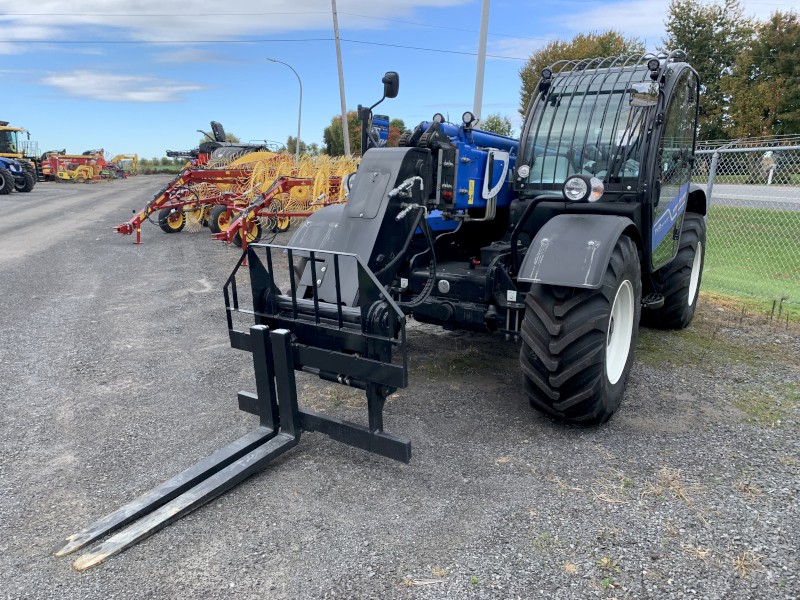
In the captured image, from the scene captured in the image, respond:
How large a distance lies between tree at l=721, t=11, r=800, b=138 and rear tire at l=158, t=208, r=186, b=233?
80.2 ft

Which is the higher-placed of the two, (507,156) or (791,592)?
(507,156)

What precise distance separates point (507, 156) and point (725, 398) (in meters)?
2.41

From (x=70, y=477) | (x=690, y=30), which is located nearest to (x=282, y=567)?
(x=70, y=477)

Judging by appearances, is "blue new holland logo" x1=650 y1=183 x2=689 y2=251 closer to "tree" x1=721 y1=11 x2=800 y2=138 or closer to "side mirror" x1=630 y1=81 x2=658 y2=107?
"side mirror" x1=630 y1=81 x2=658 y2=107

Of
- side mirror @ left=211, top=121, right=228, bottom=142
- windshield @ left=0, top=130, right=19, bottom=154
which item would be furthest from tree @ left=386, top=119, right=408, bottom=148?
windshield @ left=0, top=130, right=19, bottom=154

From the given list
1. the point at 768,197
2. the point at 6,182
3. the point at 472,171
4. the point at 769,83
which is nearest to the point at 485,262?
the point at 472,171

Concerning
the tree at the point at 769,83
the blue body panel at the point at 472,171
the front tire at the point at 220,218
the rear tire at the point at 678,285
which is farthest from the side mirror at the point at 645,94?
the tree at the point at 769,83

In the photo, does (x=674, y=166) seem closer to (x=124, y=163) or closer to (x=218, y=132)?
(x=218, y=132)

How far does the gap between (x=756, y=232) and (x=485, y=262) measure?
963cm

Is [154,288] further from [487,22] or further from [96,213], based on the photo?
[96,213]

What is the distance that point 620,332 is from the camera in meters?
4.21

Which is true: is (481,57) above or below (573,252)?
above

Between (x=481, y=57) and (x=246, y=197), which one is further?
(x=246, y=197)

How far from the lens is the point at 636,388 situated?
4.59 metres
